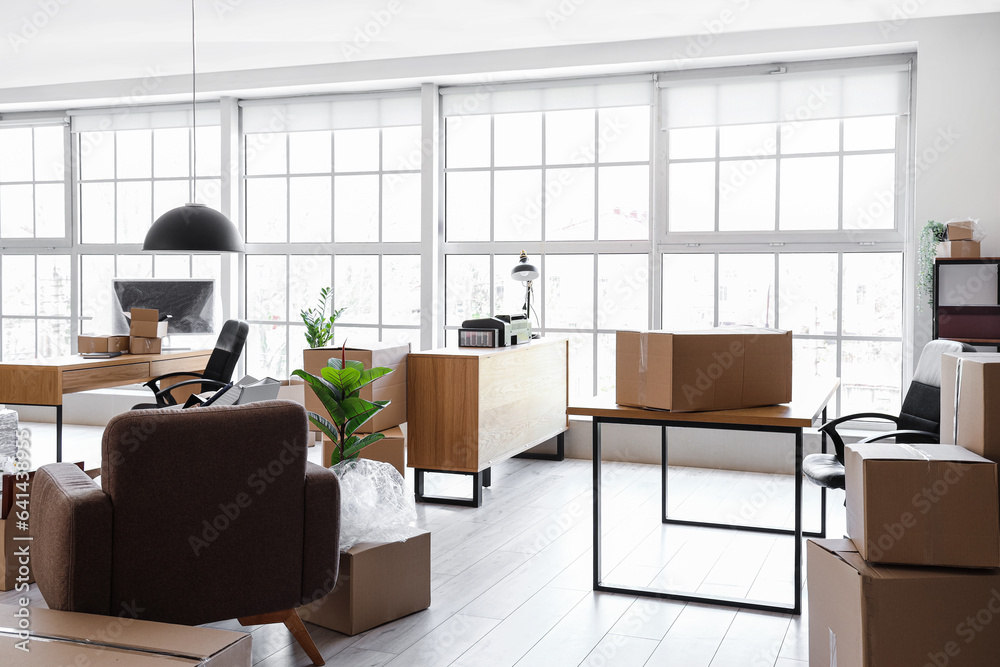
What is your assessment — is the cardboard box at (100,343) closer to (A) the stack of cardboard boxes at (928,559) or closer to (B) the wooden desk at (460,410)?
(B) the wooden desk at (460,410)

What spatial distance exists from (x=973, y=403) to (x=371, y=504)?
6.35 feet

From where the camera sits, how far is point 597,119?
6.06 meters

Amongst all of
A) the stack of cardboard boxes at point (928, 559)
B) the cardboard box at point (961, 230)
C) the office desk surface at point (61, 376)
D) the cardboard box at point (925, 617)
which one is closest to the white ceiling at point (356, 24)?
the cardboard box at point (961, 230)

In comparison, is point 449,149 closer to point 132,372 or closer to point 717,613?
point 132,372

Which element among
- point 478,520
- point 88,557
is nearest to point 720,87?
point 478,520

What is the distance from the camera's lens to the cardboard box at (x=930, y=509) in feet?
6.68

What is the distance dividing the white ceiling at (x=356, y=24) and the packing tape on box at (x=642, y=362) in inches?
94.7

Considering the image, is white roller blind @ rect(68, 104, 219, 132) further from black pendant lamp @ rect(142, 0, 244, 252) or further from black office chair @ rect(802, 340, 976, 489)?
black office chair @ rect(802, 340, 976, 489)

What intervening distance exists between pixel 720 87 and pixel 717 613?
12.4 feet

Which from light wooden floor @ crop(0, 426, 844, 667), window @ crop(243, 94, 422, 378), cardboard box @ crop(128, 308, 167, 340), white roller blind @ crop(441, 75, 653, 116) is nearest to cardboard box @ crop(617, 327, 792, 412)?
light wooden floor @ crop(0, 426, 844, 667)

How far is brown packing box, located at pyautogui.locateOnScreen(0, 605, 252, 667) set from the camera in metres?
1.72

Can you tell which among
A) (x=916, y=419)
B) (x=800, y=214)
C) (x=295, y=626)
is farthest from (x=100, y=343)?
(x=916, y=419)

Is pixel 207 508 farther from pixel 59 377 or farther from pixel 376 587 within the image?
pixel 59 377

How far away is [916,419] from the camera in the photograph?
3.65m
